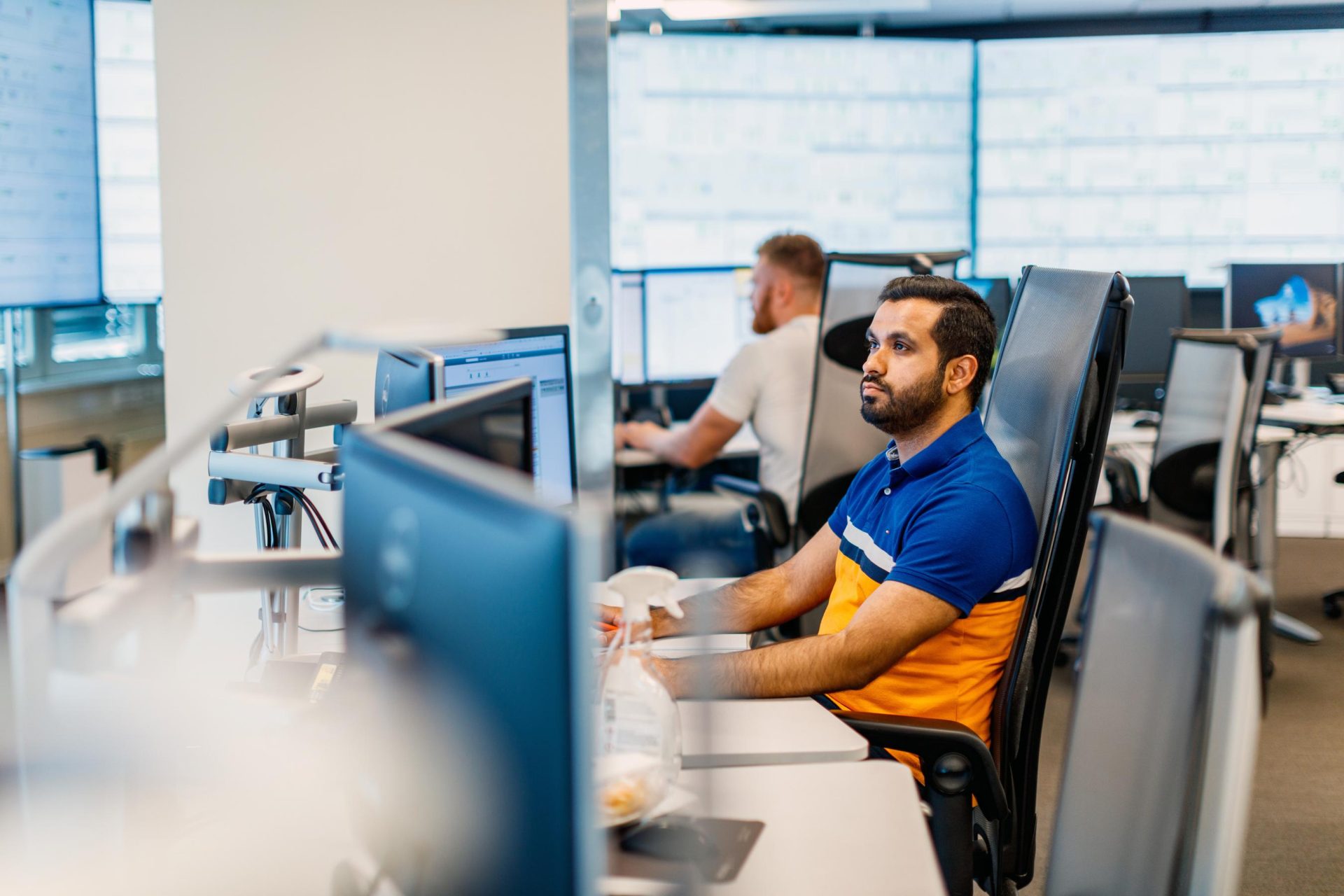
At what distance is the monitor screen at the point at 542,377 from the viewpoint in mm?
1982

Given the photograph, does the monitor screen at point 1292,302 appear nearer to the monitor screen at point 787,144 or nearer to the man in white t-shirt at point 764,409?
the monitor screen at point 787,144

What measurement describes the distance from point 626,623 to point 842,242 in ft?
16.4

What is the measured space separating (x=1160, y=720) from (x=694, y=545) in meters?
2.62

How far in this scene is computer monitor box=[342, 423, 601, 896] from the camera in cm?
60

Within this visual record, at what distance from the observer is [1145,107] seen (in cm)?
575

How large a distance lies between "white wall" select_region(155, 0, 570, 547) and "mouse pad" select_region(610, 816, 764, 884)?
168cm

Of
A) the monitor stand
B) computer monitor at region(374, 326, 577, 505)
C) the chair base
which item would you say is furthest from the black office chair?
the monitor stand

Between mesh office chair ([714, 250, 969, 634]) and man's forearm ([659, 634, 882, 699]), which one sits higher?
mesh office chair ([714, 250, 969, 634])

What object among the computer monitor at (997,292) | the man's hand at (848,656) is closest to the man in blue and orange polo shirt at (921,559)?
the man's hand at (848,656)

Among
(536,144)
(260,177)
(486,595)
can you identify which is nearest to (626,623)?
(486,595)

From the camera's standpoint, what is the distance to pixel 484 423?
3.67 feet

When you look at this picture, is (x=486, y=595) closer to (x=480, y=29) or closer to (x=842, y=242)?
(x=480, y=29)

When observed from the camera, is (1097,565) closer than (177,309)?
Yes

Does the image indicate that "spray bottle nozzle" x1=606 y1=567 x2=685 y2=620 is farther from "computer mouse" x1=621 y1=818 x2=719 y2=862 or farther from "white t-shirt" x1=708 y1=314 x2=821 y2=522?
"white t-shirt" x1=708 y1=314 x2=821 y2=522
